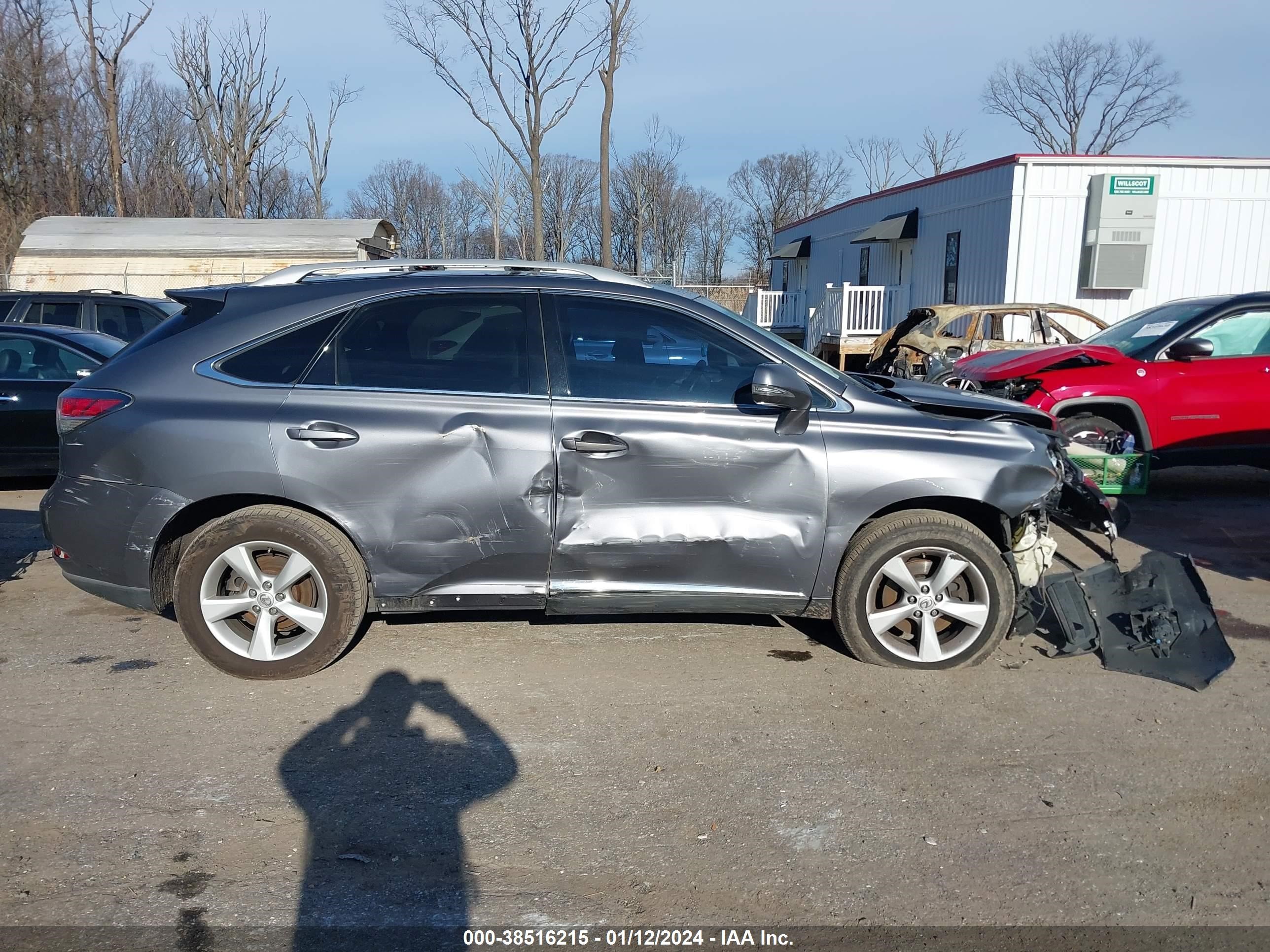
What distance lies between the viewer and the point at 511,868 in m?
3.03

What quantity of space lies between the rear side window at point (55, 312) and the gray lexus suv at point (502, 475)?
25.8ft

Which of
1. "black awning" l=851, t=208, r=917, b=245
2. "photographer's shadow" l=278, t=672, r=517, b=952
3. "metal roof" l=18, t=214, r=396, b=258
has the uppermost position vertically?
"black awning" l=851, t=208, r=917, b=245

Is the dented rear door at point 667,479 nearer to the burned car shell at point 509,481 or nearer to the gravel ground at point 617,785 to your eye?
the burned car shell at point 509,481

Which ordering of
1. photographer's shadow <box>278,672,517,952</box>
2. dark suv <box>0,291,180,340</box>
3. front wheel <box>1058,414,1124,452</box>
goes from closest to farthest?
photographer's shadow <box>278,672,517,952</box>
front wheel <box>1058,414,1124,452</box>
dark suv <box>0,291,180,340</box>

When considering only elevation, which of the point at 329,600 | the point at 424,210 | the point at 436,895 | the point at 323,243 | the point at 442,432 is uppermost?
the point at 424,210

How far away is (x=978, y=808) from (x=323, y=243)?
71.7 feet

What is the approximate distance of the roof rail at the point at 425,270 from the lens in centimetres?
465

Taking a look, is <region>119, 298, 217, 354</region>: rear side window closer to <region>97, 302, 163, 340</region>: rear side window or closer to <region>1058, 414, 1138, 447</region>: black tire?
<region>1058, 414, 1138, 447</region>: black tire

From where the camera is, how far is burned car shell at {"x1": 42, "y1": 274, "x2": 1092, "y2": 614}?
13.9ft

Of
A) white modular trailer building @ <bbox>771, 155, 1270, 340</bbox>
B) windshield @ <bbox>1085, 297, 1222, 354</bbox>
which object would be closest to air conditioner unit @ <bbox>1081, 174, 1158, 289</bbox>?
white modular trailer building @ <bbox>771, 155, 1270, 340</bbox>

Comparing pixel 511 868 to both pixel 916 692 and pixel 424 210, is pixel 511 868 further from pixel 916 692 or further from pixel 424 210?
pixel 424 210

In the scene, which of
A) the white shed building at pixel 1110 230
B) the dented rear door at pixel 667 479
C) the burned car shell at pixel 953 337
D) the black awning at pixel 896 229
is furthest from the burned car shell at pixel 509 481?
the black awning at pixel 896 229

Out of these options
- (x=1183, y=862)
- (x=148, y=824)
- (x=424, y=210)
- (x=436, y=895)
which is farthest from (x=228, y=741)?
(x=424, y=210)

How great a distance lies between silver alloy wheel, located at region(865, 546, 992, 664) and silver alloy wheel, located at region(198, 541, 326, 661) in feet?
8.37
